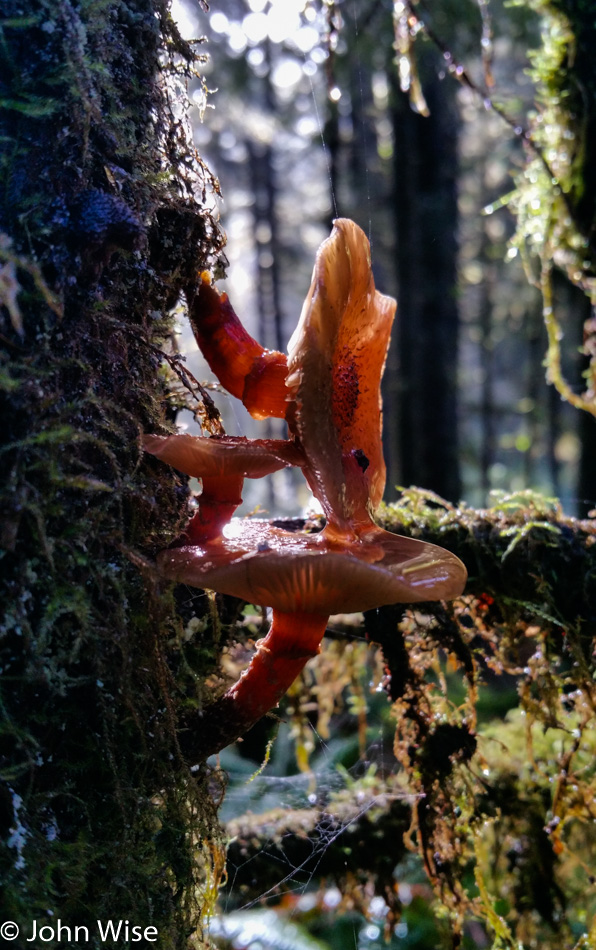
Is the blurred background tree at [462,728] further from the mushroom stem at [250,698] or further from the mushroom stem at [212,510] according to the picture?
the mushroom stem at [212,510]

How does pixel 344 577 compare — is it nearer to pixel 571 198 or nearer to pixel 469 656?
pixel 469 656

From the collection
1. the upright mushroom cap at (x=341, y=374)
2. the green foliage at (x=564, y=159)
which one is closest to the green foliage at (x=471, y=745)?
the upright mushroom cap at (x=341, y=374)

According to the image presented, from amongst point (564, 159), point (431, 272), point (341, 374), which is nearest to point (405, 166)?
point (431, 272)

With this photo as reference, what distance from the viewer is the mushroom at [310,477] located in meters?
1.04

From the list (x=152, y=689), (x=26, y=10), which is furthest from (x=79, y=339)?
(x=152, y=689)

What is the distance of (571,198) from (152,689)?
2.65 m

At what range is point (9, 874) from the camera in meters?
0.99

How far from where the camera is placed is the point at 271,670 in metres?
1.31

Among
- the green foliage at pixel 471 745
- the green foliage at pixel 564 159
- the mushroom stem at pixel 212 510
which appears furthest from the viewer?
the green foliage at pixel 564 159

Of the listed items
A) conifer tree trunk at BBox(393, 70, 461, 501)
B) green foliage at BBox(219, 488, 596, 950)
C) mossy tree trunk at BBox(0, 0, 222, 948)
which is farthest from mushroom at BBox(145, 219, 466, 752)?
conifer tree trunk at BBox(393, 70, 461, 501)

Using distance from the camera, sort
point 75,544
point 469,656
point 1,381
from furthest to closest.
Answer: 1. point 469,656
2. point 75,544
3. point 1,381

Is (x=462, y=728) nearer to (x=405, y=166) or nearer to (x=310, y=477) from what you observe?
(x=310, y=477)

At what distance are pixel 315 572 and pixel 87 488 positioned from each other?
0.42 metres

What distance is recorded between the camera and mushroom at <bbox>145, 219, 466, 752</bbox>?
1.04 metres
